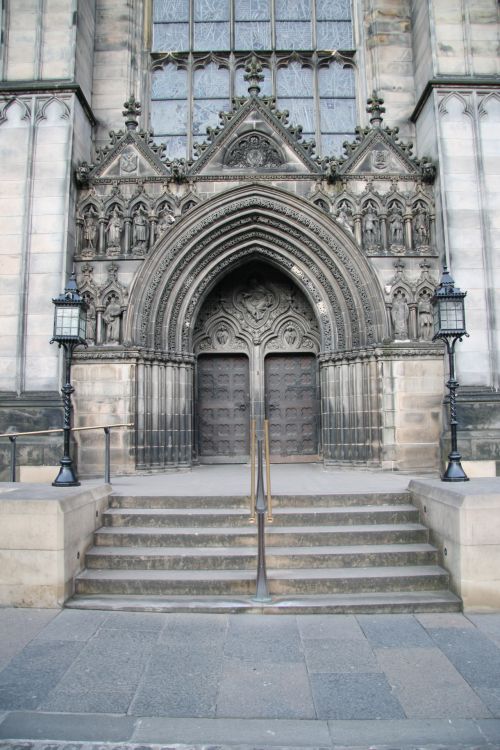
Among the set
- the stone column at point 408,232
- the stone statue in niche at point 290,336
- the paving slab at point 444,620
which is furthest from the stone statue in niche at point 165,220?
the paving slab at point 444,620

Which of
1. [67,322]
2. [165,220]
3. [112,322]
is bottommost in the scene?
[67,322]

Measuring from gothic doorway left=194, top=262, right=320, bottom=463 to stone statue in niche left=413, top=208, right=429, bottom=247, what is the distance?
2900 millimetres

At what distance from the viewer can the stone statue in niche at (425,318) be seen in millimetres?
11250

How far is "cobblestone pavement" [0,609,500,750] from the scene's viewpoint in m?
3.32

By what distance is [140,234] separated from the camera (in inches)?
451

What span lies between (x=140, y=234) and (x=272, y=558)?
7683mm

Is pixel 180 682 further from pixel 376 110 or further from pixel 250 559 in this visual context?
pixel 376 110

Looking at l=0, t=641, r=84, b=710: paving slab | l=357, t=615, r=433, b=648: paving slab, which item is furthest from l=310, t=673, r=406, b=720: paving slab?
l=0, t=641, r=84, b=710: paving slab

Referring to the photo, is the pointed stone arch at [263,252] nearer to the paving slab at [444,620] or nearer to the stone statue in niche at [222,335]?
the stone statue in niche at [222,335]

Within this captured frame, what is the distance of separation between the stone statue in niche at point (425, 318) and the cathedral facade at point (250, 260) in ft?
0.15

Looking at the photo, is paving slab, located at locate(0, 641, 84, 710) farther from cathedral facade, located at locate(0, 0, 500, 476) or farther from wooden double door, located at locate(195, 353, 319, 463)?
wooden double door, located at locate(195, 353, 319, 463)

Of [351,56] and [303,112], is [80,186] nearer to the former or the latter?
[303,112]

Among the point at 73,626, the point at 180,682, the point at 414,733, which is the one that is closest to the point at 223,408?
the point at 73,626

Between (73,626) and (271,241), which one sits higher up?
(271,241)
